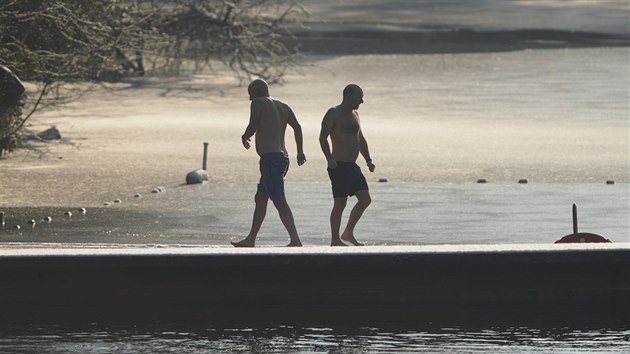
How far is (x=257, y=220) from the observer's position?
13047 millimetres

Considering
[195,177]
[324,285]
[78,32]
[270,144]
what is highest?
[78,32]

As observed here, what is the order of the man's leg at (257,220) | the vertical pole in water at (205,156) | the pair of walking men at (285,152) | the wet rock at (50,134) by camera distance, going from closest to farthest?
the man's leg at (257,220)
the pair of walking men at (285,152)
the vertical pole in water at (205,156)
the wet rock at (50,134)

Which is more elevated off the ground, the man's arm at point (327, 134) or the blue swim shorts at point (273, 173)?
the man's arm at point (327, 134)

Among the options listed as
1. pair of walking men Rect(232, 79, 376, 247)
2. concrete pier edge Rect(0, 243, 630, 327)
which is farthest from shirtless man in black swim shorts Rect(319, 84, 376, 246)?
concrete pier edge Rect(0, 243, 630, 327)

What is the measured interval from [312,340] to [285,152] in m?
3.45

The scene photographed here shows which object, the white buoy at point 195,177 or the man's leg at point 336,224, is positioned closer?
the man's leg at point 336,224

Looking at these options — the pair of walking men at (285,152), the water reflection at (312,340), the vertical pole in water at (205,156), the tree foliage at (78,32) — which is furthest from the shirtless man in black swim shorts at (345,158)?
the vertical pole in water at (205,156)

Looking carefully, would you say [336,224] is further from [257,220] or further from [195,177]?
[195,177]

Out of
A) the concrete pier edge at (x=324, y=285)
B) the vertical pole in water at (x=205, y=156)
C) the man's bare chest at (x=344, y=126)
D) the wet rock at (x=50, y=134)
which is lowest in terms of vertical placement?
the concrete pier edge at (x=324, y=285)

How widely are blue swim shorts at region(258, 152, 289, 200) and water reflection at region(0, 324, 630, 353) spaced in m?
2.78

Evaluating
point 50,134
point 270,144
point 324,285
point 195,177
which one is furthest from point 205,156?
point 324,285

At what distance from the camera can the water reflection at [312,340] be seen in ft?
32.2

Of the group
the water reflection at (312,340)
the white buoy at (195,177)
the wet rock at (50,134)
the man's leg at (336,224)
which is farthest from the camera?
the wet rock at (50,134)

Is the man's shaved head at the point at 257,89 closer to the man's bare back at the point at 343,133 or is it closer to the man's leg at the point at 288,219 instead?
the man's bare back at the point at 343,133
